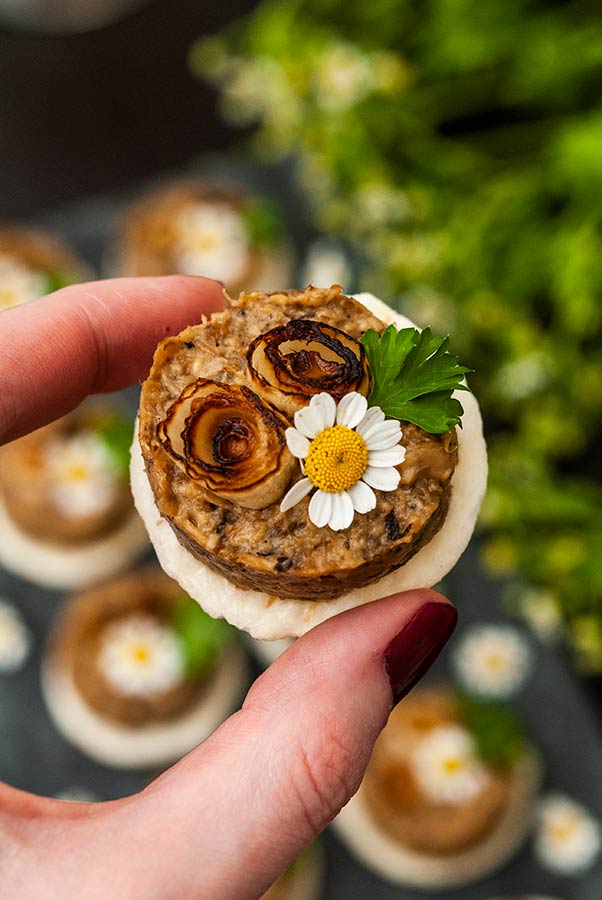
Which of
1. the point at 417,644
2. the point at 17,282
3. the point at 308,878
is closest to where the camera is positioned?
the point at 417,644

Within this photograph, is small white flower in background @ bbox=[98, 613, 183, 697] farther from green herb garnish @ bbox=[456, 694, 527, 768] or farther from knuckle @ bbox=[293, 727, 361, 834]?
knuckle @ bbox=[293, 727, 361, 834]

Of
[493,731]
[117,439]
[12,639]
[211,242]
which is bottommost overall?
[493,731]

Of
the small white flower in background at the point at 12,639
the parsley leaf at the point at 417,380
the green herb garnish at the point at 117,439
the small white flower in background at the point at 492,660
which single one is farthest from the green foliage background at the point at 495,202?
the parsley leaf at the point at 417,380

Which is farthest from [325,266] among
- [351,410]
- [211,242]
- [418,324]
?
[351,410]

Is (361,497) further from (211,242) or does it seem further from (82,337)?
(211,242)

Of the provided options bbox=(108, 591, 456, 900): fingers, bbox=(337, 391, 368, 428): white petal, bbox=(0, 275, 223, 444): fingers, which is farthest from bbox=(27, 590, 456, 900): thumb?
bbox=(0, 275, 223, 444): fingers

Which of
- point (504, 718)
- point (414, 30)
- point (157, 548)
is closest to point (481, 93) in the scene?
point (414, 30)
